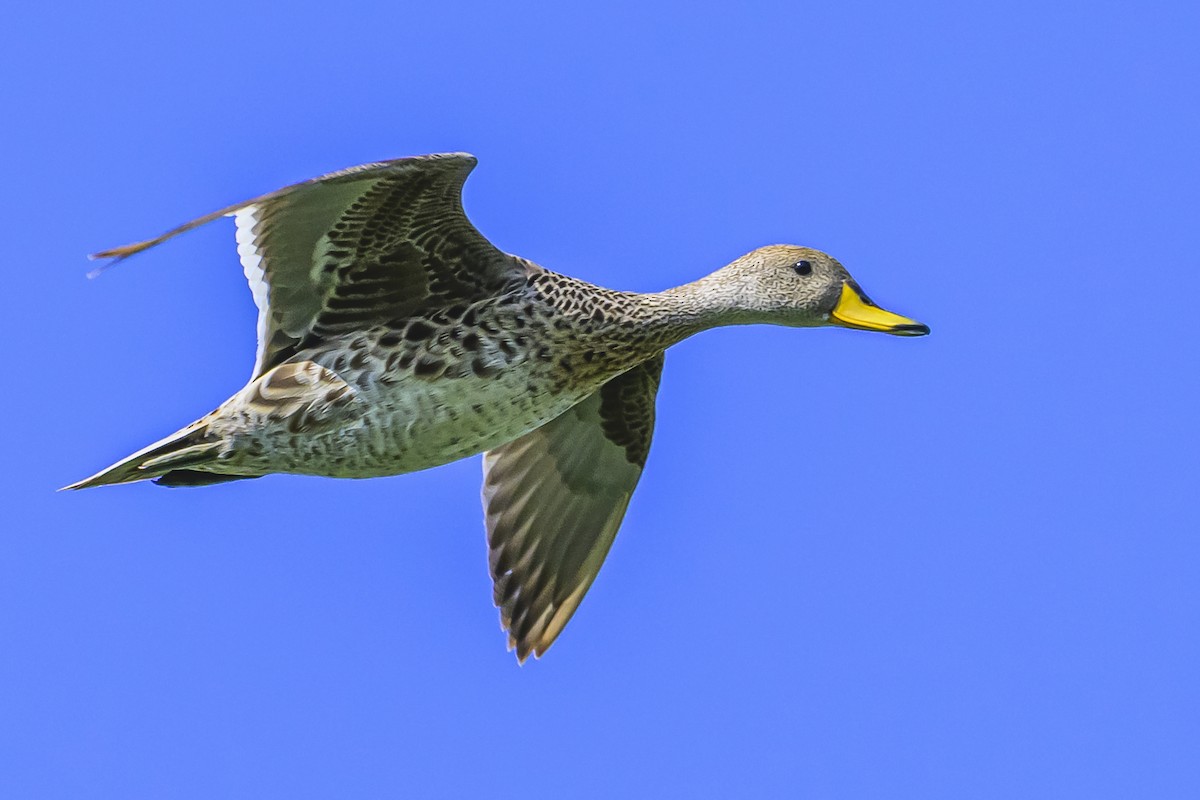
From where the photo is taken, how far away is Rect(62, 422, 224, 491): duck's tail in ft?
31.2

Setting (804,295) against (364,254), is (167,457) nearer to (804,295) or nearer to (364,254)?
(364,254)

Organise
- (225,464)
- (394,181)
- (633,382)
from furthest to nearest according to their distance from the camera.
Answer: (633,382)
(225,464)
(394,181)

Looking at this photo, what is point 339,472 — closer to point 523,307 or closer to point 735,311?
point 523,307

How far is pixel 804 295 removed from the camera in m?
10.2

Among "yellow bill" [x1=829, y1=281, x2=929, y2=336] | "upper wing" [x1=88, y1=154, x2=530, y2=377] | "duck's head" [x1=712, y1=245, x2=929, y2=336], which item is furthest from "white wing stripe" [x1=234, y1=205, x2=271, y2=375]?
"yellow bill" [x1=829, y1=281, x2=929, y2=336]

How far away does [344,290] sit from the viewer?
32.0 feet

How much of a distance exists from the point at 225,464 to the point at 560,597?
8.17ft

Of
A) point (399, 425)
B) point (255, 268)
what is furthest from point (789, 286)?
point (255, 268)

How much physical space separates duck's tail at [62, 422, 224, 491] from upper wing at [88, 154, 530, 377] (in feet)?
1.48

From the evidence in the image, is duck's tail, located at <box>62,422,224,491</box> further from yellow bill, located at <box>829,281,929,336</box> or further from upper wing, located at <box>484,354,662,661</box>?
yellow bill, located at <box>829,281,929,336</box>

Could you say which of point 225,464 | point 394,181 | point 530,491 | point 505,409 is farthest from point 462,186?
point 530,491

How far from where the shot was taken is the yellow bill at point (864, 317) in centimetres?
1015

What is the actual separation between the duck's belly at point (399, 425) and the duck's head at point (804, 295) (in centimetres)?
125

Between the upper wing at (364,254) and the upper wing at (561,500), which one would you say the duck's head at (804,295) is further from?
the upper wing at (364,254)
